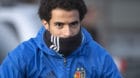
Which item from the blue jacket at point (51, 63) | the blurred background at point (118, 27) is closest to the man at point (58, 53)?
the blue jacket at point (51, 63)

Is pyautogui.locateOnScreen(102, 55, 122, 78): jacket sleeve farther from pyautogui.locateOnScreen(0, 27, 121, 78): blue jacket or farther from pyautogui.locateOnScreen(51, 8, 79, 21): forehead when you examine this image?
pyautogui.locateOnScreen(51, 8, 79, 21): forehead

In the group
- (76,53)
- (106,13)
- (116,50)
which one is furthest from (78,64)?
(106,13)

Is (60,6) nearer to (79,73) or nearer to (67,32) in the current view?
(67,32)

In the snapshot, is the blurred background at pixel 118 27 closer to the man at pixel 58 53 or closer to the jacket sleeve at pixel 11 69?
the man at pixel 58 53

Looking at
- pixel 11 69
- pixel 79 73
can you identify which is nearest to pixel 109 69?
pixel 79 73

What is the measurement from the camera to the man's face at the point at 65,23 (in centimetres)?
774

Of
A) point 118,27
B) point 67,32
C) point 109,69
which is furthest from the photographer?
point 118,27

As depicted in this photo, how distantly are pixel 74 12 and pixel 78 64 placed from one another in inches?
17.6

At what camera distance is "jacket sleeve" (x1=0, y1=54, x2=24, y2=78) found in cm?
777

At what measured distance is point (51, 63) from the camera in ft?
25.9

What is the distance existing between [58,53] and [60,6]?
0.37 metres

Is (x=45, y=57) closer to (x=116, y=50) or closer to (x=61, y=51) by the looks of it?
(x=61, y=51)

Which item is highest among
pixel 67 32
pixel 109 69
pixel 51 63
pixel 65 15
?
pixel 65 15

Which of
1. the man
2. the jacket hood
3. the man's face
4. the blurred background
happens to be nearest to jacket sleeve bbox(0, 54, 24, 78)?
the man
